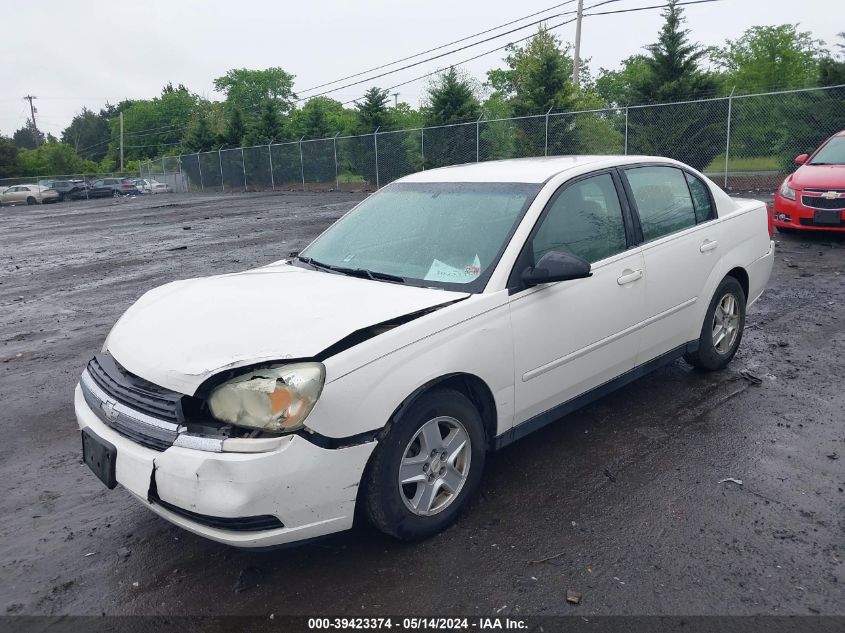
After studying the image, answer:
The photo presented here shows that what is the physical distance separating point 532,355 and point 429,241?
0.88 m

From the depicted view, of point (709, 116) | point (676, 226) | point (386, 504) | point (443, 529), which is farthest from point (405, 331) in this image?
point (709, 116)

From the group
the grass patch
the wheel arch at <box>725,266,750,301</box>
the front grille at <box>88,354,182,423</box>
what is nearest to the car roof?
the wheel arch at <box>725,266,750,301</box>

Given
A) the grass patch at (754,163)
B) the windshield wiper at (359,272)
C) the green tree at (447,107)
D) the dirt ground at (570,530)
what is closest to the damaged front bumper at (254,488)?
the dirt ground at (570,530)

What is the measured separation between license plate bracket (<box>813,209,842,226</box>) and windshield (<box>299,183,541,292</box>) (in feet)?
26.2

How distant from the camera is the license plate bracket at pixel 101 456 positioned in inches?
114

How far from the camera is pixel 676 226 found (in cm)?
455

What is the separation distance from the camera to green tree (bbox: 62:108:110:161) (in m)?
111

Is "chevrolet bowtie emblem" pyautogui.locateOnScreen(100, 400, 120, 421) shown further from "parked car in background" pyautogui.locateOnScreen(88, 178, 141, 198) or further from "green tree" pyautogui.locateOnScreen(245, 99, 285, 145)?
"parked car in background" pyautogui.locateOnScreen(88, 178, 141, 198)

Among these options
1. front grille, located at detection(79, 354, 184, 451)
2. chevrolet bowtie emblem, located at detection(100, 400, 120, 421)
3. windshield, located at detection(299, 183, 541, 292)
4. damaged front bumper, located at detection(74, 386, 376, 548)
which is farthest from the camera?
windshield, located at detection(299, 183, 541, 292)

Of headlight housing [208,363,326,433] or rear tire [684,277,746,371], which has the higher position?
headlight housing [208,363,326,433]

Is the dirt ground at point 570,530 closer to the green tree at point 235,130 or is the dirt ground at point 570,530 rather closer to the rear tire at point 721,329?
the rear tire at point 721,329

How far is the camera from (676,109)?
1873 centimetres

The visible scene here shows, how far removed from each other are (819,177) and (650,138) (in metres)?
9.70

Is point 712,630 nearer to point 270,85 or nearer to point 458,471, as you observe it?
point 458,471
